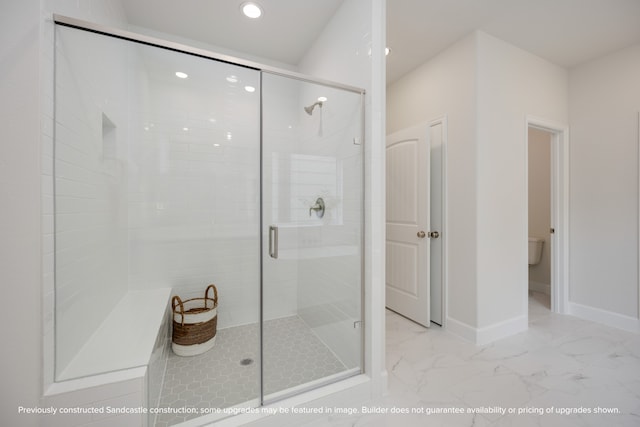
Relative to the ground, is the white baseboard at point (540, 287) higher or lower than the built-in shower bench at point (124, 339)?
lower

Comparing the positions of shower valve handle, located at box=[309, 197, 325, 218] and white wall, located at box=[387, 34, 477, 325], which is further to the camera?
white wall, located at box=[387, 34, 477, 325]

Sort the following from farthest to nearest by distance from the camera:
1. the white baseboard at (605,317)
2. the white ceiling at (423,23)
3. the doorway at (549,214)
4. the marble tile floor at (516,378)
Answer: the doorway at (549,214), the white baseboard at (605,317), the white ceiling at (423,23), the marble tile floor at (516,378)

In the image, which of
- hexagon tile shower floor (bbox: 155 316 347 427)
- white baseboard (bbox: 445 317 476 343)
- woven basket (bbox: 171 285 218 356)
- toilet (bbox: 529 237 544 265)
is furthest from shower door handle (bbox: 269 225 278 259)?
toilet (bbox: 529 237 544 265)

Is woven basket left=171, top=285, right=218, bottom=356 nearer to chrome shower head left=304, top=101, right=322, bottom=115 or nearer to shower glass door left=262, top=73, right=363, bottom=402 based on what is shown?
shower glass door left=262, top=73, right=363, bottom=402

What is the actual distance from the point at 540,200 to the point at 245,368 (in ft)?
14.0

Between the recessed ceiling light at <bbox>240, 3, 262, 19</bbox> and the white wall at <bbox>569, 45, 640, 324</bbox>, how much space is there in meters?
3.28

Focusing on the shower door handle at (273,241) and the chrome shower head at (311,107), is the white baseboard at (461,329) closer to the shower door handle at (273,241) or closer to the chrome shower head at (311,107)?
the shower door handle at (273,241)

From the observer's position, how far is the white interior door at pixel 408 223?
245 centimetres

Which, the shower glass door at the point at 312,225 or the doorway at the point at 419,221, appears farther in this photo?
the doorway at the point at 419,221

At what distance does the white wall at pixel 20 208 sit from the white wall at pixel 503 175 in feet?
8.71

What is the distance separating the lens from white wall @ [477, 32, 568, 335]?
216cm

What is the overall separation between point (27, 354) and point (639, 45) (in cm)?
462

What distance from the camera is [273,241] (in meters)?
1.60

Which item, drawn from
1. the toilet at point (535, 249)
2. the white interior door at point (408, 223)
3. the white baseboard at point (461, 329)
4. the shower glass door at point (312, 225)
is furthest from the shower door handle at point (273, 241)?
the toilet at point (535, 249)
